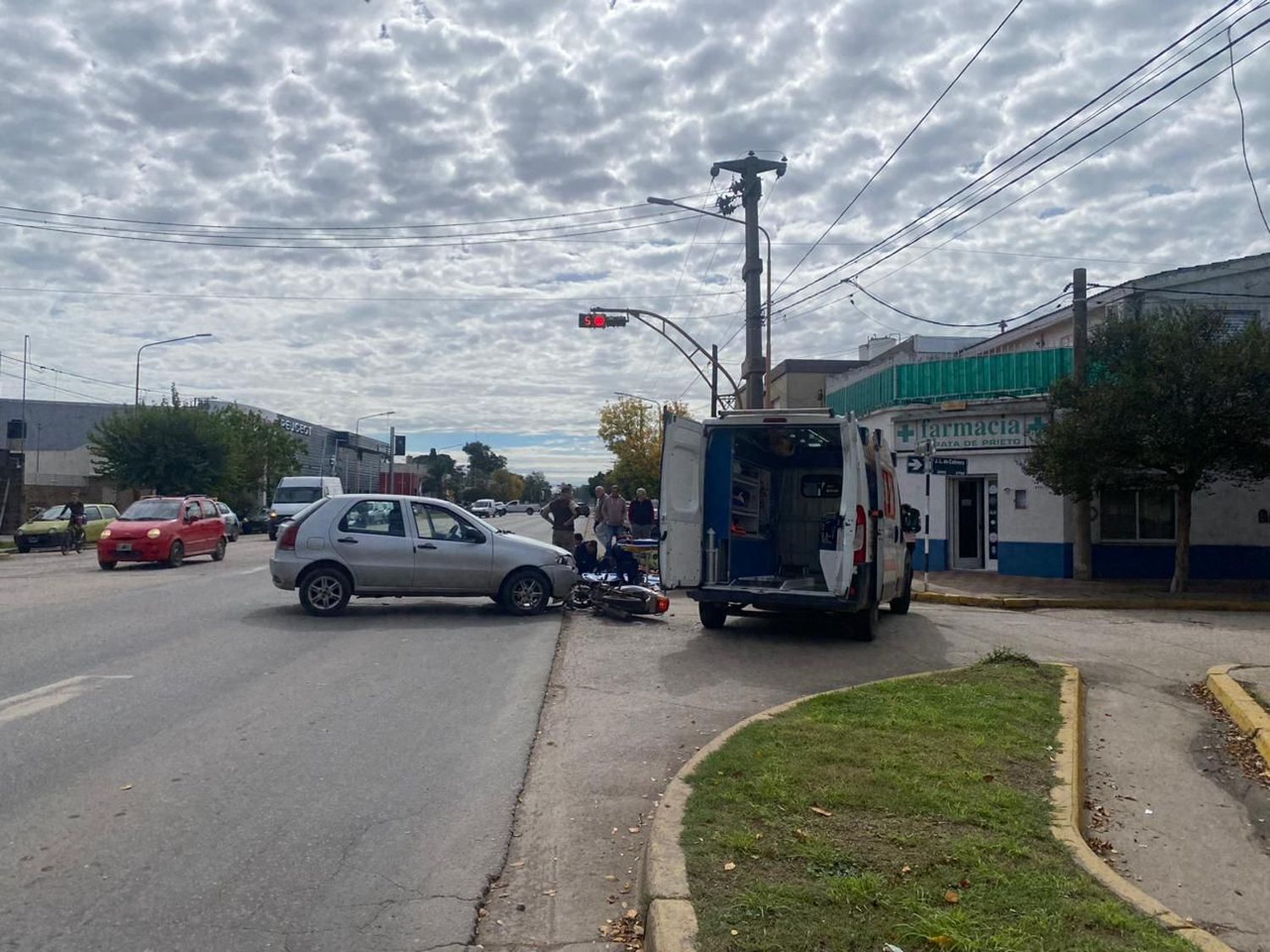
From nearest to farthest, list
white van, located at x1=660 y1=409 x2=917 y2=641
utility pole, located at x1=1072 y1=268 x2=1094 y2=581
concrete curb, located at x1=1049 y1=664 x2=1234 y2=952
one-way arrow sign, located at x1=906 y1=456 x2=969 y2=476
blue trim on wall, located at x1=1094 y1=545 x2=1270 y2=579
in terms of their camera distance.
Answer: concrete curb, located at x1=1049 y1=664 x2=1234 y2=952
white van, located at x1=660 y1=409 x2=917 y2=641
one-way arrow sign, located at x1=906 y1=456 x2=969 y2=476
utility pole, located at x1=1072 y1=268 x2=1094 y2=581
blue trim on wall, located at x1=1094 y1=545 x2=1270 y2=579

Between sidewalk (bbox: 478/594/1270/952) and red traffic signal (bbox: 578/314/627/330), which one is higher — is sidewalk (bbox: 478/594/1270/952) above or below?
below

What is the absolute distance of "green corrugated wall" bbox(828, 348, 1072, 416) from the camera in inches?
933

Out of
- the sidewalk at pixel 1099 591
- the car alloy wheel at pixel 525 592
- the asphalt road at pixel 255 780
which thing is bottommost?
the asphalt road at pixel 255 780

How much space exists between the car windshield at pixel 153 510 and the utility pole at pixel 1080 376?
1850 centimetres

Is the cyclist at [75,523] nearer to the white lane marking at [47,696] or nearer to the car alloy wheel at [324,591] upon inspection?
the car alloy wheel at [324,591]

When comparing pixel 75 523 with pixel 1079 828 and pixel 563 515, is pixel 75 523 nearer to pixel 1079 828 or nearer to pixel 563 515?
pixel 563 515

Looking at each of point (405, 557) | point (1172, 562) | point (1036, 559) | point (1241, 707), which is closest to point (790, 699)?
point (1241, 707)

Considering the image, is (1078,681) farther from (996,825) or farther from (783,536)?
(783,536)

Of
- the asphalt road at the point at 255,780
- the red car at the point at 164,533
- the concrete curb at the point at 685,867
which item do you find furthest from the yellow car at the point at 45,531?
the concrete curb at the point at 685,867

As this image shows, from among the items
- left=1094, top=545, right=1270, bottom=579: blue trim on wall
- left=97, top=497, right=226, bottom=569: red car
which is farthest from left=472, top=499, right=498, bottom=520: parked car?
left=1094, top=545, right=1270, bottom=579: blue trim on wall

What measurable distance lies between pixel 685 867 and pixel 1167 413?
16.4 meters

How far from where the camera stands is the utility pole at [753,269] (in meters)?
21.6

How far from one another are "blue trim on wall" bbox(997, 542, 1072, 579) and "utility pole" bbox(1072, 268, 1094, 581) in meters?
0.21

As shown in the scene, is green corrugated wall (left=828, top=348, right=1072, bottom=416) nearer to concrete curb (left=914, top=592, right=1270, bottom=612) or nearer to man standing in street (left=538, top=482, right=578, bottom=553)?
concrete curb (left=914, top=592, right=1270, bottom=612)
